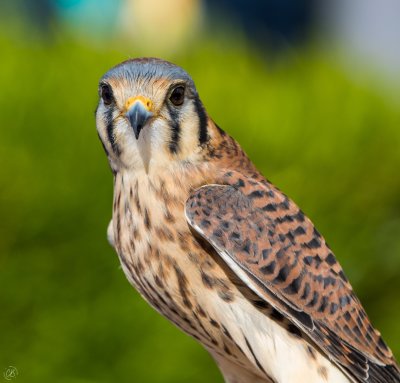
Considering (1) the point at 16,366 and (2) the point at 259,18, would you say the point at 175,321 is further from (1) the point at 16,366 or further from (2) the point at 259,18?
(2) the point at 259,18

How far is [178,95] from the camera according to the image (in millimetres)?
3215

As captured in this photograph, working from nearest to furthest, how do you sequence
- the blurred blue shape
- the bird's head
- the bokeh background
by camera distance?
the bird's head, the bokeh background, the blurred blue shape

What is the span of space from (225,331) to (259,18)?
7.59 metres

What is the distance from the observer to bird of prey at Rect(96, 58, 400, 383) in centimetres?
309

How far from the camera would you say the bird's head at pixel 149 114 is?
3133 mm

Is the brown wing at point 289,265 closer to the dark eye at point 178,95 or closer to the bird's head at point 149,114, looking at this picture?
the bird's head at point 149,114

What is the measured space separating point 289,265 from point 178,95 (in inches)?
24.5

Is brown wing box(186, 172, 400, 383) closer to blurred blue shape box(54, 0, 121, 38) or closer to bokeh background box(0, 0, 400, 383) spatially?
bokeh background box(0, 0, 400, 383)

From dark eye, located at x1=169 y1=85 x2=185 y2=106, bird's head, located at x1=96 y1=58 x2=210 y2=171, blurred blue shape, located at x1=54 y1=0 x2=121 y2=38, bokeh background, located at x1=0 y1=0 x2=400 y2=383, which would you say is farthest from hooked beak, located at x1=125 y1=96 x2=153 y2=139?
blurred blue shape, located at x1=54 y1=0 x2=121 y2=38

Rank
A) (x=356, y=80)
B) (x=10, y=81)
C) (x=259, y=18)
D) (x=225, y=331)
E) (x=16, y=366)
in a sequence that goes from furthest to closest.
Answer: (x=259, y=18) → (x=356, y=80) → (x=10, y=81) → (x=16, y=366) → (x=225, y=331)

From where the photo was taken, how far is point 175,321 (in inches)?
128

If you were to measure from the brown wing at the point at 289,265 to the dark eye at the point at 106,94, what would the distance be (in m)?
0.38

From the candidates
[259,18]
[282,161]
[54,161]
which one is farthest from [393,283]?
[259,18]

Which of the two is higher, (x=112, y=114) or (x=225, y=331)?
(x=112, y=114)
